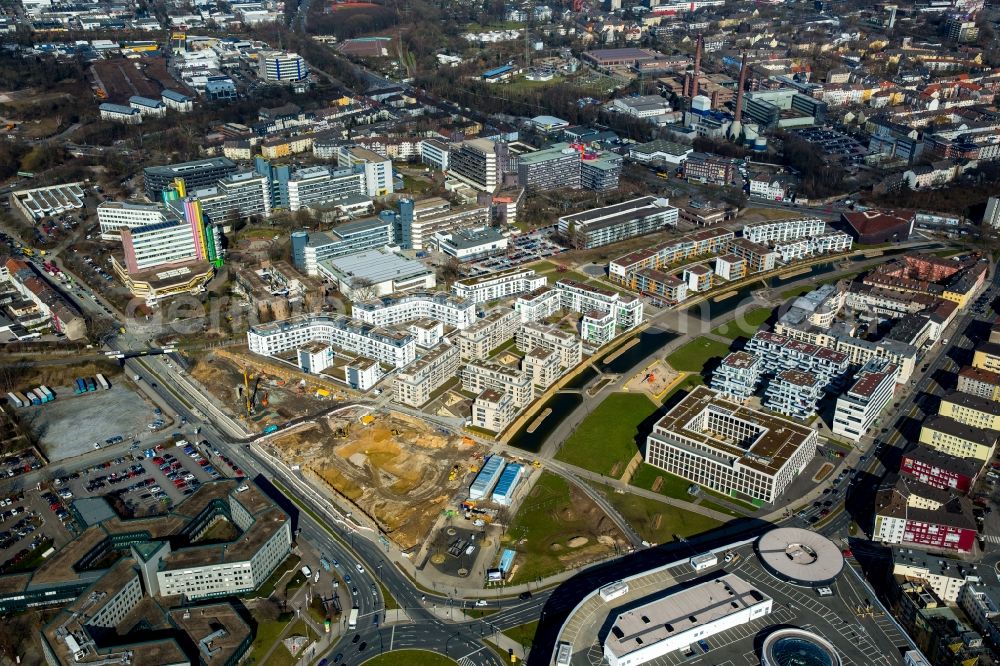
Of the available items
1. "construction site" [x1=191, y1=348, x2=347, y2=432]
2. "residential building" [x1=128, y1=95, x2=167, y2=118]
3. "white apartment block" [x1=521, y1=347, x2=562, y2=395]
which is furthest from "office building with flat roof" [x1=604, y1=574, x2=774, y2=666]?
"residential building" [x1=128, y1=95, x2=167, y2=118]

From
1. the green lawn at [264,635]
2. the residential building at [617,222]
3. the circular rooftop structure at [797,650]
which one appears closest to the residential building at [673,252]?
the residential building at [617,222]

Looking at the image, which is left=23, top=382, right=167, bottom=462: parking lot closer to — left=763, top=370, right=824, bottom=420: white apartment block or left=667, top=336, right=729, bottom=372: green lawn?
left=667, top=336, right=729, bottom=372: green lawn

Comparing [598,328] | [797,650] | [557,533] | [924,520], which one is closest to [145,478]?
[557,533]

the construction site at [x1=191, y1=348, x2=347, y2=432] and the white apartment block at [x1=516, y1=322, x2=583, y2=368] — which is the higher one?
the white apartment block at [x1=516, y1=322, x2=583, y2=368]

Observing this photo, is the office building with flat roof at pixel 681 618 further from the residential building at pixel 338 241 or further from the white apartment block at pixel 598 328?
the residential building at pixel 338 241

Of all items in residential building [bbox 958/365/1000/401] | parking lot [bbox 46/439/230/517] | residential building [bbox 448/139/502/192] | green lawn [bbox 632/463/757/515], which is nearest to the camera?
green lawn [bbox 632/463/757/515]

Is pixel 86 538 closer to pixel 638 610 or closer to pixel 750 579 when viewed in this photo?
pixel 638 610
